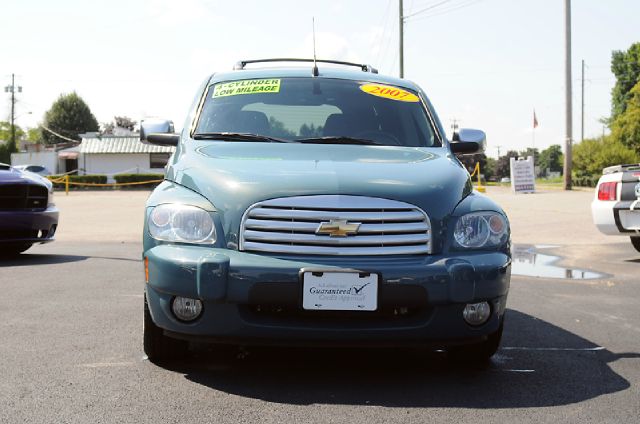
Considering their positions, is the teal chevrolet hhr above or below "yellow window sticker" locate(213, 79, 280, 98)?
below

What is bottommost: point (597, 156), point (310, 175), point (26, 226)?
point (26, 226)

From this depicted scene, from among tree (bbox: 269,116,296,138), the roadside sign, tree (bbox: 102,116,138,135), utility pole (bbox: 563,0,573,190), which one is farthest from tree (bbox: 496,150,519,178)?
tree (bbox: 269,116,296,138)

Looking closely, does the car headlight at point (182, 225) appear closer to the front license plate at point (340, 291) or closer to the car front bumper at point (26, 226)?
the front license plate at point (340, 291)

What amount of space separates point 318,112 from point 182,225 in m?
1.65

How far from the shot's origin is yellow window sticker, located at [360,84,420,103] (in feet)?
18.3

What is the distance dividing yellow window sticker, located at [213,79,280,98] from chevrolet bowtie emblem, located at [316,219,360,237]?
1.88 m

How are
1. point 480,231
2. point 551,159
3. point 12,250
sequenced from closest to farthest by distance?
point 480,231 → point 12,250 → point 551,159

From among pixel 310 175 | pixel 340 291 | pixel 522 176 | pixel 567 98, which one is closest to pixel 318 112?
pixel 310 175

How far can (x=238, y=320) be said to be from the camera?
3752 millimetres

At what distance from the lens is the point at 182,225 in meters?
3.94

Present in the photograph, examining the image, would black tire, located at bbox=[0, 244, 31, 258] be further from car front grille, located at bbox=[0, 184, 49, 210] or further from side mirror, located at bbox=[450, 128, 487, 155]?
side mirror, located at bbox=[450, 128, 487, 155]

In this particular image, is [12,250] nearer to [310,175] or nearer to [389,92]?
[389,92]

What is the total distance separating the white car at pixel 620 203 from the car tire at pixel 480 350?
5853 mm

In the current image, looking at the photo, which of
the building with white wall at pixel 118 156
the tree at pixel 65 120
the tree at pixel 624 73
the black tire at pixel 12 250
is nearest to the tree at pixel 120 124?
the tree at pixel 65 120
